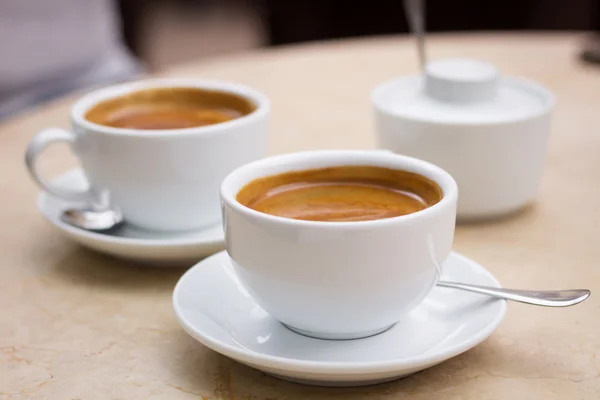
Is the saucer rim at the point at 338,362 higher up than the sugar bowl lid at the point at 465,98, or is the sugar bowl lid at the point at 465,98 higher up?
the sugar bowl lid at the point at 465,98

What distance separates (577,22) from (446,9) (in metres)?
0.51

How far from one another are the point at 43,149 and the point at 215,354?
0.38 metres

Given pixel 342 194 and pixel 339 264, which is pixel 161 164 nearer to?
pixel 342 194

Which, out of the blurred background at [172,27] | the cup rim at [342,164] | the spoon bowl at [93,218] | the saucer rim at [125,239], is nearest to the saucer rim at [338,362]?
the cup rim at [342,164]

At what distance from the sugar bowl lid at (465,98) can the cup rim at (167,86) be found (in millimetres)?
160

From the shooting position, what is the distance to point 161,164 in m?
0.92

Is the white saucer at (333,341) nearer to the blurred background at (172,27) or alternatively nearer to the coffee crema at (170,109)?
the coffee crema at (170,109)

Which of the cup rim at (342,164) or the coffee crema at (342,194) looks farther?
the coffee crema at (342,194)

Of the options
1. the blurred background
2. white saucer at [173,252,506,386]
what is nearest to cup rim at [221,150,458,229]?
white saucer at [173,252,506,386]

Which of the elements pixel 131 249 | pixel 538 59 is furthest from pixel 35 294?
pixel 538 59

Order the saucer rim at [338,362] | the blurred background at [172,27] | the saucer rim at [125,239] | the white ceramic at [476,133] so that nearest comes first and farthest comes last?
the saucer rim at [338,362] < the saucer rim at [125,239] < the white ceramic at [476,133] < the blurred background at [172,27]

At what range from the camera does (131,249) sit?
34.7 inches

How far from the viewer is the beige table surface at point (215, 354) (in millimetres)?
691

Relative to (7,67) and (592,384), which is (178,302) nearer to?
(592,384)
